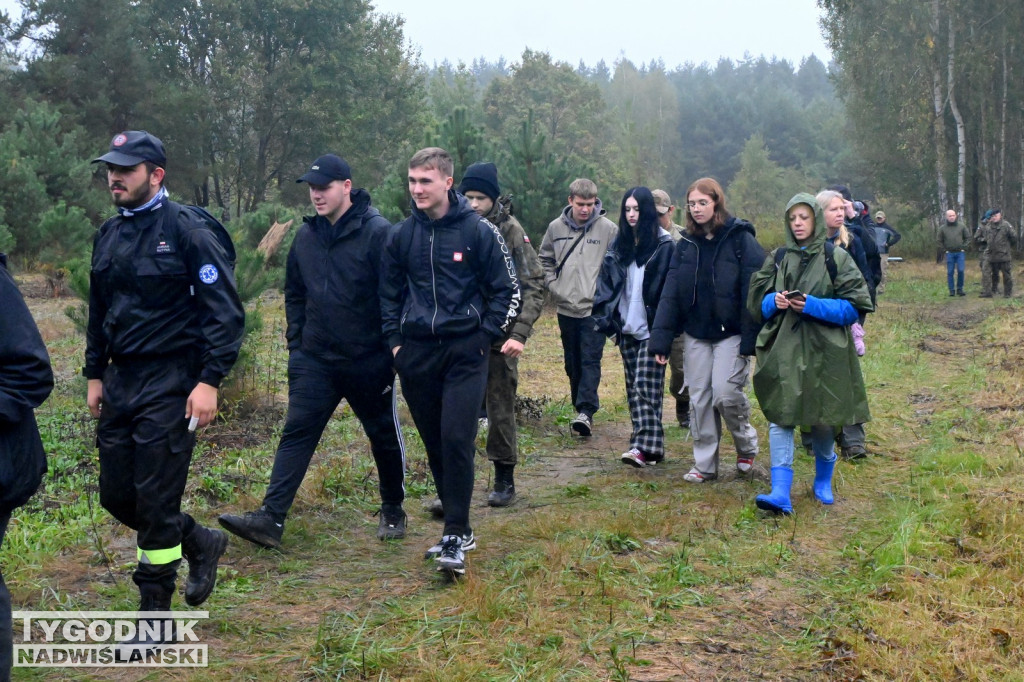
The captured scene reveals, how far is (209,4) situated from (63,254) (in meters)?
24.6

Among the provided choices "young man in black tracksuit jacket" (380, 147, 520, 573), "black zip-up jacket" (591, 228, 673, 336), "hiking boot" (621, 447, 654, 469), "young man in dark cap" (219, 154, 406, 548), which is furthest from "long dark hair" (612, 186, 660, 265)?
"young man in dark cap" (219, 154, 406, 548)

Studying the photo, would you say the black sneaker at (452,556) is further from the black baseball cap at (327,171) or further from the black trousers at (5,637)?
the black trousers at (5,637)

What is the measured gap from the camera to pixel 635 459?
23.3 feet

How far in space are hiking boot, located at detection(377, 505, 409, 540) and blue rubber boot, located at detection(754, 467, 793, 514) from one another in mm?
2062

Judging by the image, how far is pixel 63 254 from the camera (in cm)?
1681

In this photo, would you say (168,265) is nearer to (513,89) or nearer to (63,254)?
(63,254)

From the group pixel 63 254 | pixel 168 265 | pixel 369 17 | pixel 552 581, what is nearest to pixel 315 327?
pixel 168 265

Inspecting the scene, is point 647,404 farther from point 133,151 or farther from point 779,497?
point 133,151

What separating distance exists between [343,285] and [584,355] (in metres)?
3.33

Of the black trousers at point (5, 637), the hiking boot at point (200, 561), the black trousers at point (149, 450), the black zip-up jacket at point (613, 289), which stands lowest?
the hiking boot at point (200, 561)

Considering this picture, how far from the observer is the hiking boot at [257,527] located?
489cm

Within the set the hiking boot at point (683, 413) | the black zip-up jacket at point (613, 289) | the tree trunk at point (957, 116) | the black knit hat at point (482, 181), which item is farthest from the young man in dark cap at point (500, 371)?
the tree trunk at point (957, 116)

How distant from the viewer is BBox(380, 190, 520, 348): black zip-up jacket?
490 cm

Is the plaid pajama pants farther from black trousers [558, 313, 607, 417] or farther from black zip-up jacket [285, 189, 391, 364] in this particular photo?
black zip-up jacket [285, 189, 391, 364]
